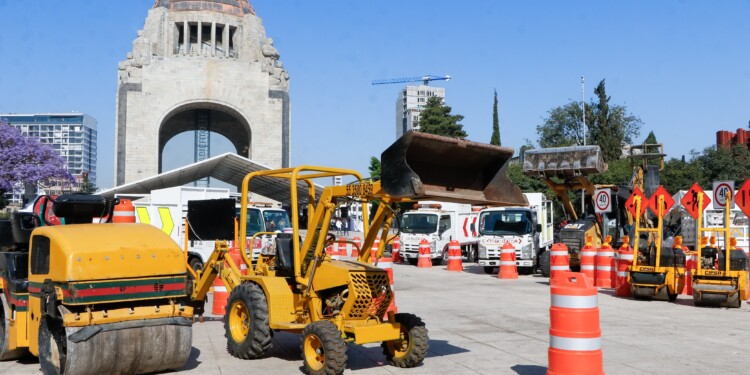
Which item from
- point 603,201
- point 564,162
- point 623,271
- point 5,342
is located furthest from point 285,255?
point 564,162

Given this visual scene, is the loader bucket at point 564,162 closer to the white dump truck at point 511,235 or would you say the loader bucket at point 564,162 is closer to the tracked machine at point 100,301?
the white dump truck at point 511,235

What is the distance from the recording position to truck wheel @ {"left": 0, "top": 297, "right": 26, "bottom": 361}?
27.0 ft

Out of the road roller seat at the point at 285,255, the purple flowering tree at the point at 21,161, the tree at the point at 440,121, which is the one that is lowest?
the road roller seat at the point at 285,255

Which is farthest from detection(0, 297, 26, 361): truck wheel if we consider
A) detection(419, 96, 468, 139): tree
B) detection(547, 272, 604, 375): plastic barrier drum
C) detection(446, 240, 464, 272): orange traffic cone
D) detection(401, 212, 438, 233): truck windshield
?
detection(419, 96, 468, 139): tree

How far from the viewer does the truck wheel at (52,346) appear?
7.17m

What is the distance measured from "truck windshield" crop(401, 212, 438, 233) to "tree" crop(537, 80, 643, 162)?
5011 cm

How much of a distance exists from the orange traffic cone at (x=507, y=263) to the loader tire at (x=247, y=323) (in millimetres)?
→ 13437

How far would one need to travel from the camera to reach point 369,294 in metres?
7.97

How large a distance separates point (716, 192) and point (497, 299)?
4.91 metres

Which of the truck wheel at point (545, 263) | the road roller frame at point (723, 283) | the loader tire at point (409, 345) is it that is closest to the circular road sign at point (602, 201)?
the truck wheel at point (545, 263)

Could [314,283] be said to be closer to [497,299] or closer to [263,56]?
[497,299]

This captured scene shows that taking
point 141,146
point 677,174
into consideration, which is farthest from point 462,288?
point 677,174

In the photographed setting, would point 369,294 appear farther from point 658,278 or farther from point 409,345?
point 658,278

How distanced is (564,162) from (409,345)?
592 inches
